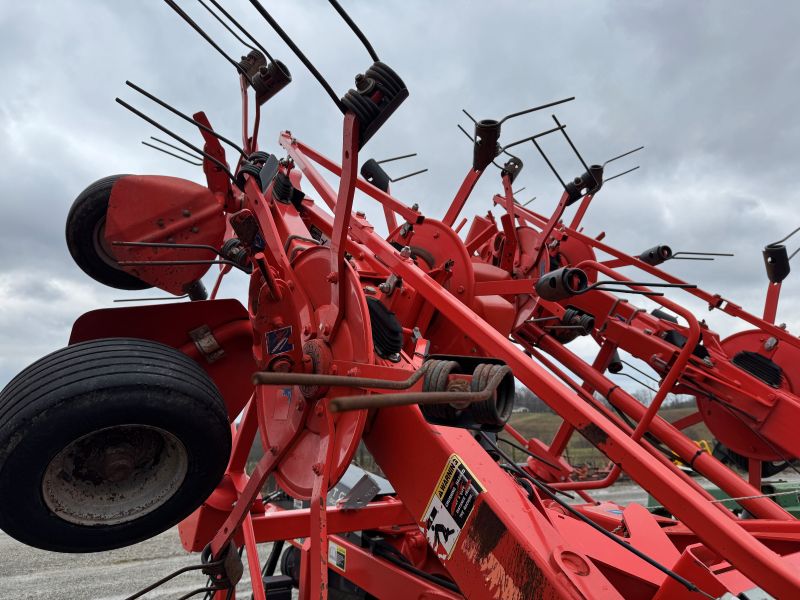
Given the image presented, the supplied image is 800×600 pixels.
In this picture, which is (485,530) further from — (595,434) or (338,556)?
(338,556)

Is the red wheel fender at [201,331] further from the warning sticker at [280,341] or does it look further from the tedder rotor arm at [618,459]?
A: the tedder rotor arm at [618,459]

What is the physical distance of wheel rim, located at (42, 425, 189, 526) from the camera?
6.36 feet

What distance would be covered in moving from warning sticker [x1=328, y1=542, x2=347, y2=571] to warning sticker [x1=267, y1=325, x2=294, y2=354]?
5.08ft

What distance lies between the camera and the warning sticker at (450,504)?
1.68 metres

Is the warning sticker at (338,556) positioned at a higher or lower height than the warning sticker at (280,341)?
lower

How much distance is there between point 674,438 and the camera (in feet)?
13.5

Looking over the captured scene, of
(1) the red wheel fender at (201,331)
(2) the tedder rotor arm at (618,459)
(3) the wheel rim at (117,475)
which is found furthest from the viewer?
(1) the red wheel fender at (201,331)

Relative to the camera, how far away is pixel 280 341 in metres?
2.31

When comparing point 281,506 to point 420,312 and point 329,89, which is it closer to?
point 420,312

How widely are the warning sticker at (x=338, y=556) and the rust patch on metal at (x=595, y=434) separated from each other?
2135 millimetres

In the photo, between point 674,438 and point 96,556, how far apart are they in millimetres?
6364

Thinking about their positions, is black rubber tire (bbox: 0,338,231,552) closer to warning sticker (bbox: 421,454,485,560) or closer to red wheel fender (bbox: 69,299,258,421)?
red wheel fender (bbox: 69,299,258,421)

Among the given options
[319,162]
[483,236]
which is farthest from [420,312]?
[483,236]

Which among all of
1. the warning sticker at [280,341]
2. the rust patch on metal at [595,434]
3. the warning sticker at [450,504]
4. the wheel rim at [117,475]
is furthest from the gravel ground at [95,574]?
the rust patch on metal at [595,434]
